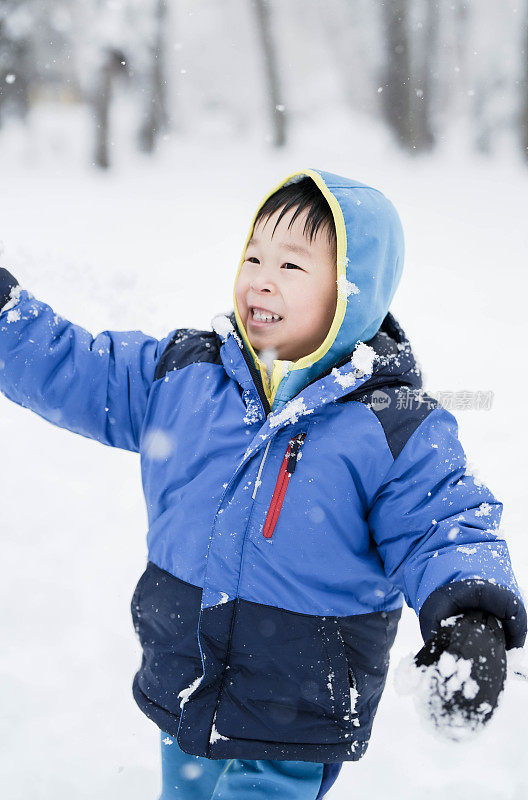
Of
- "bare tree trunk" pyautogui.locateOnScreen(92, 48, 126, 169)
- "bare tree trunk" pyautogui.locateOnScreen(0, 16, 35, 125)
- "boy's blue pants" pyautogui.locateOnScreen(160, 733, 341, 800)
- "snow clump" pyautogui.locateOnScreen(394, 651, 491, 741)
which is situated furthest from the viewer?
"bare tree trunk" pyautogui.locateOnScreen(0, 16, 35, 125)

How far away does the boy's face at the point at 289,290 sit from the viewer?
1.61m

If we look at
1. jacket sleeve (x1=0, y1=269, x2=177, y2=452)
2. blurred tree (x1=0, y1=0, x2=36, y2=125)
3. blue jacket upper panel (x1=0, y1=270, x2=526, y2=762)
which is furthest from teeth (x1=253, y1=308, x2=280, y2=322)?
blurred tree (x1=0, y1=0, x2=36, y2=125)

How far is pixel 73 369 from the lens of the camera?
1692 millimetres

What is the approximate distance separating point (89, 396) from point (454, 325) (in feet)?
13.8

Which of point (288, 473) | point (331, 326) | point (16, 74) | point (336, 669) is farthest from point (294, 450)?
point (16, 74)

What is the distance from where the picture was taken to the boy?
1.45 meters

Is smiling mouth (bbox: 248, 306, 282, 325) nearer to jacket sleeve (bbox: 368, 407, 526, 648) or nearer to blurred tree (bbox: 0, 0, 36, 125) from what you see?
jacket sleeve (bbox: 368, 407, 526, 648)

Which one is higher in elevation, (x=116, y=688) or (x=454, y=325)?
(x=454, y=325)

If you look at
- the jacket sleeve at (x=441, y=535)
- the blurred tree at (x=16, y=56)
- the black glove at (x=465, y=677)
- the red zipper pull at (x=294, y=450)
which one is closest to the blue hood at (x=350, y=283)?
the red zipper pull at (x=294, y=450)

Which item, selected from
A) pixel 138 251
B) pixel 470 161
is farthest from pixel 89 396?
pixel 470 161

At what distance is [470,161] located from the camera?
937cm

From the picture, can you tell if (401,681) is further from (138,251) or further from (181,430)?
(138,251)

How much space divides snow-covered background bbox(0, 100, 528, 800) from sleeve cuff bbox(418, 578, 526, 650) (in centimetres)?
106

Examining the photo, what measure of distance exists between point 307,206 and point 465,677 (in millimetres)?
1094
